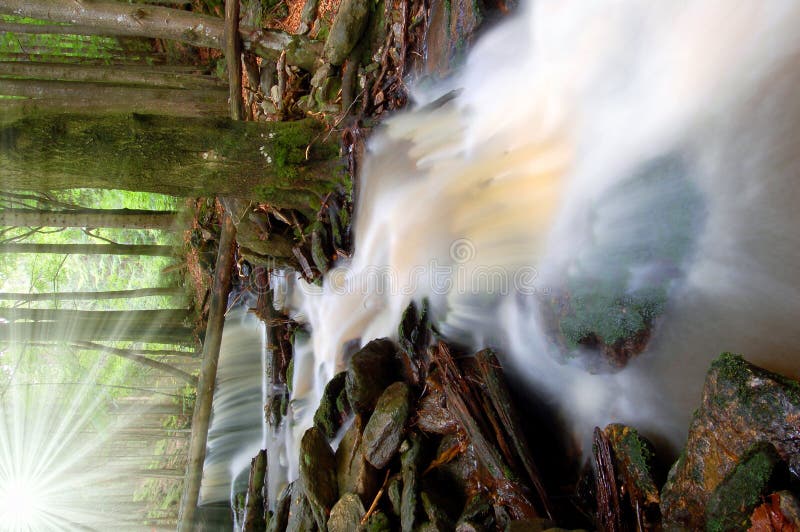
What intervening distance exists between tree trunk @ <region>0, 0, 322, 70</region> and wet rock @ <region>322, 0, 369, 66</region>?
2.61 ft

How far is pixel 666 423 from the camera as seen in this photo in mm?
2271

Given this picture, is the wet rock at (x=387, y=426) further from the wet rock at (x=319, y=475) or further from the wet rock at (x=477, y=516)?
the wet rock at (x=477, y=516)

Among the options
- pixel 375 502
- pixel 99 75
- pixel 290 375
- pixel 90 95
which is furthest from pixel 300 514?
pixel 99 75

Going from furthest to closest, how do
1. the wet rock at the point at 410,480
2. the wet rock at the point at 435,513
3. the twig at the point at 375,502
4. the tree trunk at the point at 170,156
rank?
the tree trunk at the point at 170,156 < the twig at the point at 375,502 < the wet rock at the point at 410,480 < the wet rock at the point at 435,513

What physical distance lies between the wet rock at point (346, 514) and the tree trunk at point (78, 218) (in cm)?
454

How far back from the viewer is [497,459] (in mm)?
2547

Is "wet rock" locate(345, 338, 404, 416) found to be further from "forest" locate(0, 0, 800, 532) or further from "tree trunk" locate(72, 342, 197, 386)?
"tree trunk" locate(72, 342, 197, 386)

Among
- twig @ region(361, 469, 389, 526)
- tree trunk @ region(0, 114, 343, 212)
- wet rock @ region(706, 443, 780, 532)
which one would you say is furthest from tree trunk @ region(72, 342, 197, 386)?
wet rock @ region(706, 443, 780, 532)

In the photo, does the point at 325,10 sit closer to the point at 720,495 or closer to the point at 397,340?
the point at 397,340

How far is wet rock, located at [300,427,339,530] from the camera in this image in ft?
11.1

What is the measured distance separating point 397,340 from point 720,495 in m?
2.18

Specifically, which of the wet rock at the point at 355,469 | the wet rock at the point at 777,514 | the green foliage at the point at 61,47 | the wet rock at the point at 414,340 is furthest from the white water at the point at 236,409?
the green foliage at the point at 61,47

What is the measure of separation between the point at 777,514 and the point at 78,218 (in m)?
7.08

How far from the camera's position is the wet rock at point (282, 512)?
4.07m
